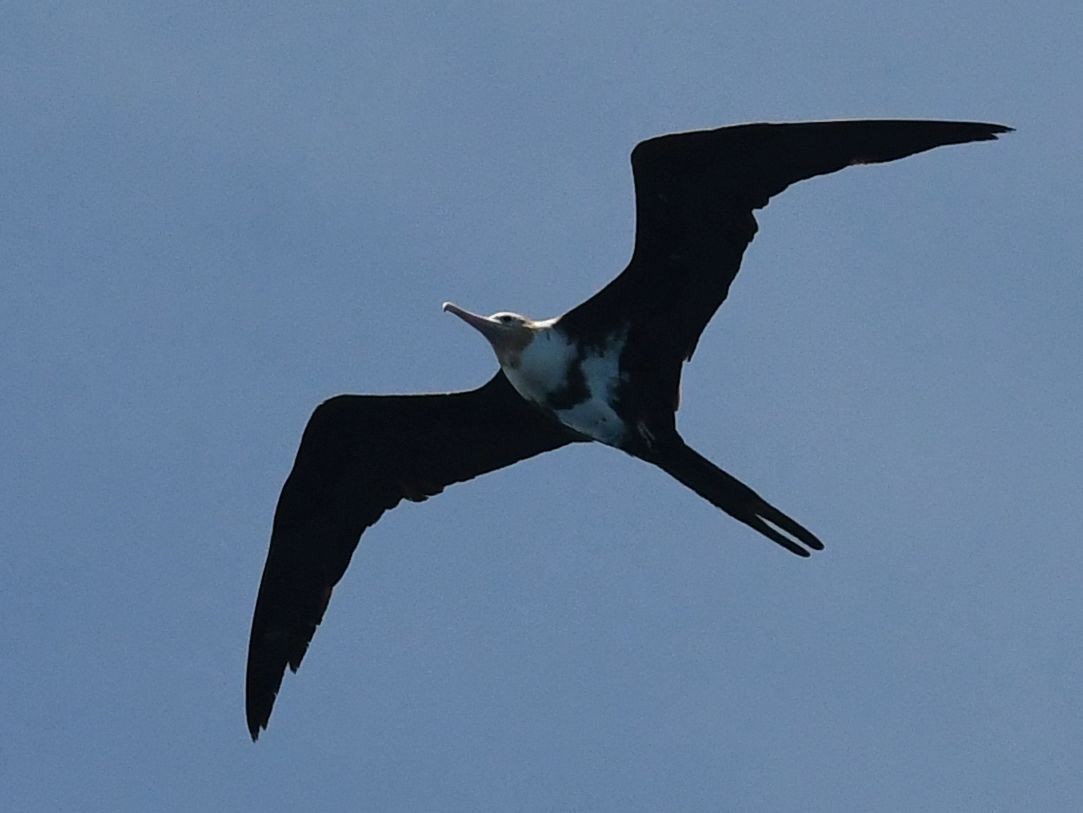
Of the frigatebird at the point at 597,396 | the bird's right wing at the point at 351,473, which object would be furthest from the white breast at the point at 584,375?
the bird's right wing at the point at 351,473

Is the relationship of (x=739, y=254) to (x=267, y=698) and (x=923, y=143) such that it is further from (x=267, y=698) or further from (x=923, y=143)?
(x=267, y=698)

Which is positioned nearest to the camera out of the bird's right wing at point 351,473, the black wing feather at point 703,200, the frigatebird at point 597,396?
the black wing feather at point 703,200

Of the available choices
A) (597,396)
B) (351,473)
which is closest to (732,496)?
(597,396)

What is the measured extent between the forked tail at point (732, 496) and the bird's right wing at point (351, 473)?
83cm

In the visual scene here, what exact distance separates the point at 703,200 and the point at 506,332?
4.14 ft

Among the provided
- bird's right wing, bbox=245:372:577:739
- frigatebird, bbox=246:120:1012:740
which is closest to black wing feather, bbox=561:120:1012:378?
frigatebird, bbox=246:120:1012:740

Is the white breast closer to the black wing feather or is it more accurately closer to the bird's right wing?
the black wing feather

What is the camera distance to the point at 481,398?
11.1m

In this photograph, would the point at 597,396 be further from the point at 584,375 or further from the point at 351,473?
the point at 351,473

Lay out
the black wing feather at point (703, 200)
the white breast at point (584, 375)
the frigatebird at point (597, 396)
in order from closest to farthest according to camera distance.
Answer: the black wing feather at point (703, 200), the frigatebird at point (597, 396), the white breast at point (584, 375)

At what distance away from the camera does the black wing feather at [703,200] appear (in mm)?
9516

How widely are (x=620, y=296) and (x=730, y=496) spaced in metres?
1.07

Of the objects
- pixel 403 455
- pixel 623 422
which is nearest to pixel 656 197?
pixel 623 422

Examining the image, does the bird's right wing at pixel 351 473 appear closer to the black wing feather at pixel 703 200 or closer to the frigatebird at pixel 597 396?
the frigatebird at pixel 597 396
